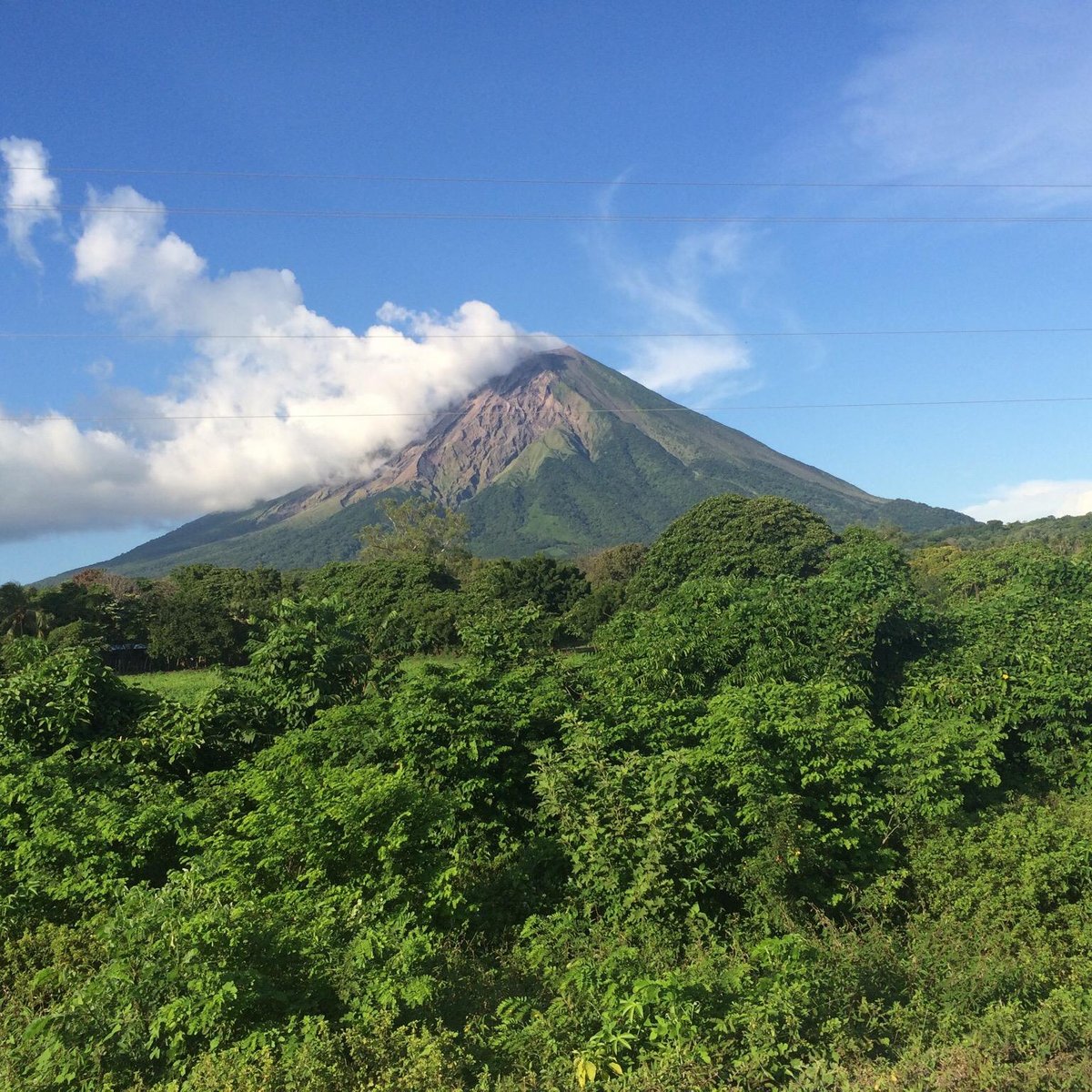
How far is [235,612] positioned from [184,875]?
39259 millimetres

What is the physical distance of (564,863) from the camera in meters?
8.47

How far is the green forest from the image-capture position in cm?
483

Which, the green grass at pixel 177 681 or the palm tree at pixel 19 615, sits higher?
the palm tree at pixel 19 615

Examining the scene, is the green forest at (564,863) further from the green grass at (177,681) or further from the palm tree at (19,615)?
the palm tree at (19,615)

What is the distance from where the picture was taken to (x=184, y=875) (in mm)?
6238

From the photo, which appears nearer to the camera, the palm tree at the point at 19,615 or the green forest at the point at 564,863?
the green forest at the point at 564,863

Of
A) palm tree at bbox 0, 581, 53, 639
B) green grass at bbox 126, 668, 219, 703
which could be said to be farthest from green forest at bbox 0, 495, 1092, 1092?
palm tree at bbox 0, 581, 53, 639

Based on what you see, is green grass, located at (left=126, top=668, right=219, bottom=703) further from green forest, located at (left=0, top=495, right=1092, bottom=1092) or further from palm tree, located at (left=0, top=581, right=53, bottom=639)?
green forest, located at (left=0, top=495, right=1092, bottom=1092)

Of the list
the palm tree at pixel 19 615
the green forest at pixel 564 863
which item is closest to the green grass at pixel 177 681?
the palm tree at pixel 19 615

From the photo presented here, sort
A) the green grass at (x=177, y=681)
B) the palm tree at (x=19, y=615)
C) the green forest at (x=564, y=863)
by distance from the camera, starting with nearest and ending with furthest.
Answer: the green forest at (x=564, y=863) < the green grass at (x=177, y=681) < the palm tree at (x=19, y=615)

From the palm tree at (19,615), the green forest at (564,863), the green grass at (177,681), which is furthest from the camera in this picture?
the palm tree at (19,615)

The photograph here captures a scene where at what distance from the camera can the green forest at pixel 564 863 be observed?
483cm

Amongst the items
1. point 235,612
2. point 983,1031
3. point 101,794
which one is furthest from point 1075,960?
point 235,612

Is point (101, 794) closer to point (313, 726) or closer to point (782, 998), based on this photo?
point (313, 726)
